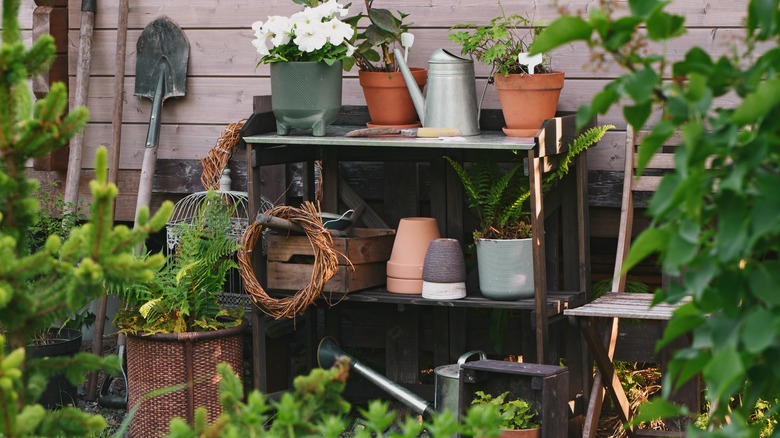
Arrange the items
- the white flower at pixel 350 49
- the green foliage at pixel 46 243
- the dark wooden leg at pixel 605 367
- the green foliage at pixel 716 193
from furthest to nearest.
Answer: the white flower at pixel 350 49 → the dark wooden leg at pixel 605 367 → the green foliage at pixel 46 243 → the green foliage at pixel 716 193

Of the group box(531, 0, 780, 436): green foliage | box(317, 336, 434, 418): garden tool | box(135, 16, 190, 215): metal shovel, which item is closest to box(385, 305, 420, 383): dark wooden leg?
box(317, 336, 434, 418): garden tool

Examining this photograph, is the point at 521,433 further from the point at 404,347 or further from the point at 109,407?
the point at 109,407

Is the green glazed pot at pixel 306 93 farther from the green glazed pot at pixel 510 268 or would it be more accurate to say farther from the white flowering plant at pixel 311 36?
the green glazed pot at pixel 510 268

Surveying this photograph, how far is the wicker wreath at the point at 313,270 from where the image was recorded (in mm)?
3652

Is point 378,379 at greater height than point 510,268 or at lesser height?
lesser

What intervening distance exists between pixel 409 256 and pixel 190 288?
843mm

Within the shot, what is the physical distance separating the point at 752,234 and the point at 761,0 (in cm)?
25

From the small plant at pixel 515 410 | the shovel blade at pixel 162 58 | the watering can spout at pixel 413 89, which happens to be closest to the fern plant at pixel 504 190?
the watering can spout at pixel 413 89

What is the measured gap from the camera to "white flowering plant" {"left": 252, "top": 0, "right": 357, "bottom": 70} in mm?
3688

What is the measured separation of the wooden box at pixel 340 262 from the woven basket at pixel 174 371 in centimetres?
29

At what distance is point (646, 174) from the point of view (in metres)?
3.96

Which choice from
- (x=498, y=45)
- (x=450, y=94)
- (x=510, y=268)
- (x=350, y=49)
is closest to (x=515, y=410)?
(x=510, y=268)

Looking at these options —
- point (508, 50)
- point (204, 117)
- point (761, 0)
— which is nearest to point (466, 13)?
point (508, 50)

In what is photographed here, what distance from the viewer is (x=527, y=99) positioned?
3660 mm
